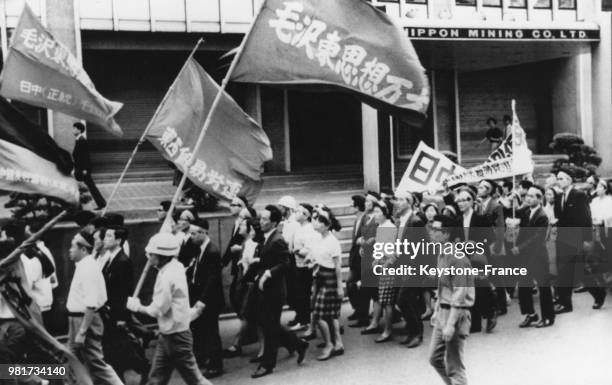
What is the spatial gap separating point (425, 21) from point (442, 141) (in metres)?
7.23

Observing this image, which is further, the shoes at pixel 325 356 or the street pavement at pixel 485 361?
the shoes at pixel 325 356

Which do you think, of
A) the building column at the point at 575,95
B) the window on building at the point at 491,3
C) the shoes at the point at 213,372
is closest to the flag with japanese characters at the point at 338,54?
the shoes at the point at 213,372

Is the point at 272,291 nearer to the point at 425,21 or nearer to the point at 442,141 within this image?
the point at 425,21

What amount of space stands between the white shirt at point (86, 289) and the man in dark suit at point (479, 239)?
192 inches

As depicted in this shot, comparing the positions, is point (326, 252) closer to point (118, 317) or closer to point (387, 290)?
point (387, 290)

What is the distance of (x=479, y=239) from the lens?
10.0 m

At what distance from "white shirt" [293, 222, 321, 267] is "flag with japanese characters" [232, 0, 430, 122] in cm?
300

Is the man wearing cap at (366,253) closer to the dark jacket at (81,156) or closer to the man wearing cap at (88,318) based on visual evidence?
the man wearing cap at (88,318)

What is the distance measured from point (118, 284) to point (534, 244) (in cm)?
611

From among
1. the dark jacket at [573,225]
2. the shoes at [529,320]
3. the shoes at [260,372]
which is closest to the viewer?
the shoes at [260,372]

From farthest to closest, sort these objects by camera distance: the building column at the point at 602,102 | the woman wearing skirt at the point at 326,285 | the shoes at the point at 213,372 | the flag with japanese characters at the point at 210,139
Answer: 1. the building column at the point at 602,102
2. the woman wearing skirt at the point at 326,285
3. the shoes at the point at 213,372
4. the flag with japanese characters at the point at 210,139

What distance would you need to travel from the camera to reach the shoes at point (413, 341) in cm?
915

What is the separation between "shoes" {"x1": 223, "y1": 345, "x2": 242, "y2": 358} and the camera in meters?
8.95

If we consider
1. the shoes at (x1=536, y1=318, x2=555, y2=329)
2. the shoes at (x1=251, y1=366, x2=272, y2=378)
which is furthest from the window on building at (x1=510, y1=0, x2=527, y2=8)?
the shoes at (x1=251, y1=366, x2=272, y2=378)
